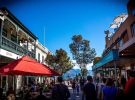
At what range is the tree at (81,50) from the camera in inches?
1464

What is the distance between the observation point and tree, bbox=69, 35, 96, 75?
37.2 m

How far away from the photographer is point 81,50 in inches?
1501

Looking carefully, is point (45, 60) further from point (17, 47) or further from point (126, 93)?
point (126, 93)

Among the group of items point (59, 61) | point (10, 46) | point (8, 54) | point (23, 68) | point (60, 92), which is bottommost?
point (60, 92)

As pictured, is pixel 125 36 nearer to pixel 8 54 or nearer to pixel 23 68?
pixel 8 54

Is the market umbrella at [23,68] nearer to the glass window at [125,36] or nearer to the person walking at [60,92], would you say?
the person walking at [60,92]

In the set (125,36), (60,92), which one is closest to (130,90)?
(60,92)

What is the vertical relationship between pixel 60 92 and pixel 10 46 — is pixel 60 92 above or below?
below

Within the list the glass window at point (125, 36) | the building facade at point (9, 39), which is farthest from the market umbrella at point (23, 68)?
the glass window at point (125, 36)

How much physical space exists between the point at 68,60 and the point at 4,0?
36167 mm

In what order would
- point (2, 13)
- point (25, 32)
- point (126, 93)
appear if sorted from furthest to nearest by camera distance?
point (25, 32) → point (2, 13) → point (126, 93)

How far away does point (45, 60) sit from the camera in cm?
3825

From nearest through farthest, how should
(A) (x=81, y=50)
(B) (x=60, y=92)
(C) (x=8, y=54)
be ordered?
1. (B) (x=60, y=92)
2. (C) (x=8, y=54)
3. (A) (x=81, y=50)

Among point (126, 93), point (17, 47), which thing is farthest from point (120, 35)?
point (126, 93)
